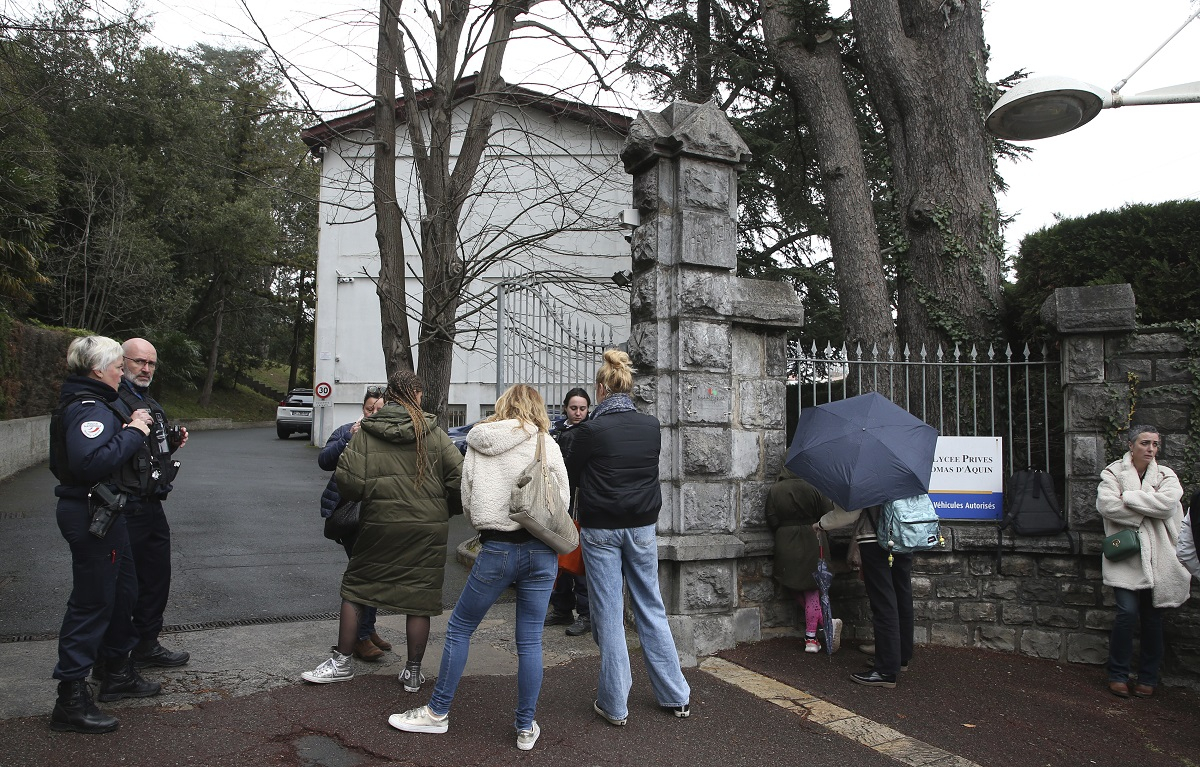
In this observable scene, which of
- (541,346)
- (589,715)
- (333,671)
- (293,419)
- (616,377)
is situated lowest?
(589,715)

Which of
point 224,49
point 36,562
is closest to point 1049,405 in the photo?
point 36,562

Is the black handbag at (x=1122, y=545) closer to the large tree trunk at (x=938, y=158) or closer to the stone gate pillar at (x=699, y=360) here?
the stone gate pillar at (x=699, y=360)

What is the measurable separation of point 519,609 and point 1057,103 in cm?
463

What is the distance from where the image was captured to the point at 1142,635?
5715mm

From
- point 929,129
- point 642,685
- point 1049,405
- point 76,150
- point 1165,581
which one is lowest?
point 642,685

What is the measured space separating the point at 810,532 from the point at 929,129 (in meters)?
4.80

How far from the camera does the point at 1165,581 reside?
18.1ft

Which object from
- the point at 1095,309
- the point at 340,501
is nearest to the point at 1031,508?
the point at 1095,309

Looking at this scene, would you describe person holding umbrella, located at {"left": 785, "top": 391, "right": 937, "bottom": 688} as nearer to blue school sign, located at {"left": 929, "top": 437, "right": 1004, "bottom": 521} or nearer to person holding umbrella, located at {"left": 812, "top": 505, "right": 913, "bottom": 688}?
person holding umbrella, located at {"left": 812, "top": 505, "right": 913, "bottom": 688}

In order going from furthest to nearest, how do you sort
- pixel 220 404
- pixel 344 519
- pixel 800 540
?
pixel 220 404
pixel 800 540
pixel 344 519

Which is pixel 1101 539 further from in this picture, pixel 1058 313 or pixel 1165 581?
pixel 1058 313

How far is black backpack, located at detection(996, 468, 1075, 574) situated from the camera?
6.39m

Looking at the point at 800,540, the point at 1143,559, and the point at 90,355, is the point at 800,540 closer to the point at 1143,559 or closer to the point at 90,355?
the point at 1143,559

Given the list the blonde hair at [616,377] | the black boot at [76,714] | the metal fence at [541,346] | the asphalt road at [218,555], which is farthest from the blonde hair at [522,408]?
the asphalt road at [218,555]
